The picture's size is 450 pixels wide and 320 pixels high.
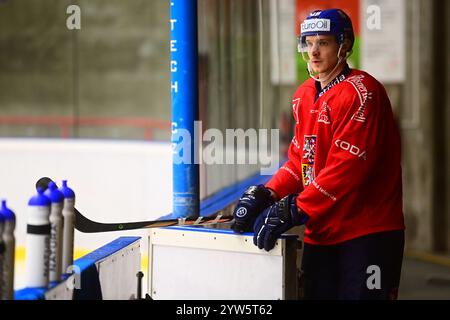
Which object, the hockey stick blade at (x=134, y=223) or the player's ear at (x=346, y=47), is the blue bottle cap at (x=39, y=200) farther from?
the player's ear at (x=346, y=47)

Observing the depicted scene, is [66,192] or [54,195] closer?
[54,195]

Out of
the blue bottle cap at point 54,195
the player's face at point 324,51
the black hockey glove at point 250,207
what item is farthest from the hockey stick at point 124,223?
the player's face at point 324,51

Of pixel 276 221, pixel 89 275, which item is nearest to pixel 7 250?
pixel 89 275

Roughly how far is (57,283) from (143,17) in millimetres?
12653

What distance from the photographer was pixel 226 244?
107 inches

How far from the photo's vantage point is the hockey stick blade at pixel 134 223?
2.59 meters

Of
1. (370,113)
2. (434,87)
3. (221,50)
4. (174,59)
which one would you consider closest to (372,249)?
(370,113)

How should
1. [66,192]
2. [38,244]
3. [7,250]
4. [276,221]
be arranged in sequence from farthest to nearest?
[276,221] < [66,192] < [38,244] < [7,250]

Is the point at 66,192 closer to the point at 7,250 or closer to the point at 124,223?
the point at 7,250

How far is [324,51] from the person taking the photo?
8.96 ft

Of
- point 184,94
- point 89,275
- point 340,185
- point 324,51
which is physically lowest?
point 89,275

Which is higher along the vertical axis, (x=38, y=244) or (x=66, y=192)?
(x=66, y=192)

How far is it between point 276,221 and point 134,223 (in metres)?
0.53

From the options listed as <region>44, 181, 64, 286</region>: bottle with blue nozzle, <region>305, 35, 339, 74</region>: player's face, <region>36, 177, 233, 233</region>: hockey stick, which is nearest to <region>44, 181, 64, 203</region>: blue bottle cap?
<region>44, 181, 64, 286</region>: bottle with blue nozzle
